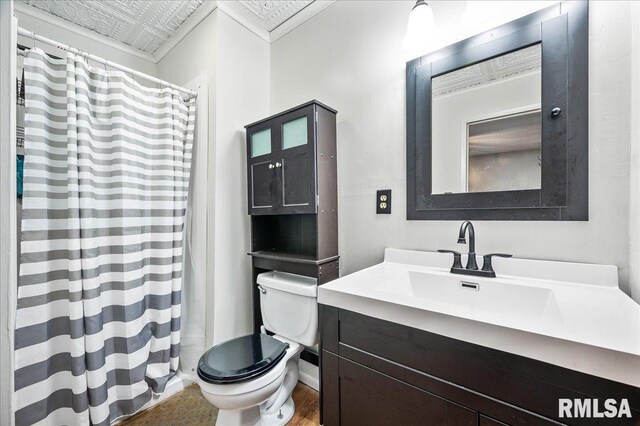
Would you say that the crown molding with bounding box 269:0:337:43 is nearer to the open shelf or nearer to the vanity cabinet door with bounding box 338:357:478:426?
the open shelf

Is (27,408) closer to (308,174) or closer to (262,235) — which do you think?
(262,235)

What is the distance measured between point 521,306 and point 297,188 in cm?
107

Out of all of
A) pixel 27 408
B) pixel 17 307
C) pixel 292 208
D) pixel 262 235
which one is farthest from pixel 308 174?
pixel 27 408

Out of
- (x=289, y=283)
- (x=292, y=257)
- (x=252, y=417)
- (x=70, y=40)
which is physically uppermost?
(x=70, y=40)

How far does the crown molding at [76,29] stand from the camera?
1.65 meters

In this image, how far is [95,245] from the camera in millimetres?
1281

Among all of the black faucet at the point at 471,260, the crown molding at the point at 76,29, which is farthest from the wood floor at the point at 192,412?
the crown molding at the point at 76,29

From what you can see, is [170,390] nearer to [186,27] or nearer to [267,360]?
[267,360]

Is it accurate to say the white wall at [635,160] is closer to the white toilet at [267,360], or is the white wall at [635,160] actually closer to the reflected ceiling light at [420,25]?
the reflected ceiling light at [420,25]

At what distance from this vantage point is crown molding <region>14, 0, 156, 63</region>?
5.42 ft

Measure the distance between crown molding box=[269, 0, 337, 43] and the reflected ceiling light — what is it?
0.66 m

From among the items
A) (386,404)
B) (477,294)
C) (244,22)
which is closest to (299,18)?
(244,22)

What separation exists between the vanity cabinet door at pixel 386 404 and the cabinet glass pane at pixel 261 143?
1201 mm

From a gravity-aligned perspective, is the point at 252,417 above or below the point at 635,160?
below
